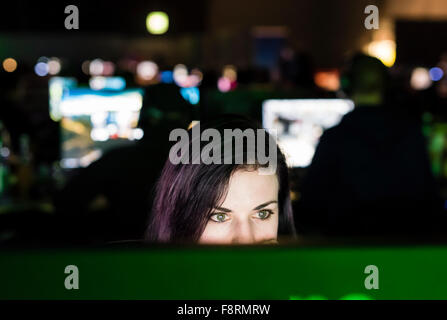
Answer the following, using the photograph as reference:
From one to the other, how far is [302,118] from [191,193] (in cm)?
302

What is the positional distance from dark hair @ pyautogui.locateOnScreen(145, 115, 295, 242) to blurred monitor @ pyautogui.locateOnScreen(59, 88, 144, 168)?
114 inches

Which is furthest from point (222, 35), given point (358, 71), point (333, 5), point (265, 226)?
point (265, 226)

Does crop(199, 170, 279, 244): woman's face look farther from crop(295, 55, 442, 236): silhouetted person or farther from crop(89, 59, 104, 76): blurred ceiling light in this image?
crop(89, 59, 104, 76): blurred ceiling light

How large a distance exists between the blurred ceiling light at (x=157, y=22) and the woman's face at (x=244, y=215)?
3.08 m

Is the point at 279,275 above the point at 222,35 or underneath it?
underneath

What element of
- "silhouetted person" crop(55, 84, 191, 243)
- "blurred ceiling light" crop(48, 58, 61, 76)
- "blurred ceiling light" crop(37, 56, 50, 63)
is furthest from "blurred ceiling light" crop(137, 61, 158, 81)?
"silhouetted person" crop(55, 84, 191, 243)

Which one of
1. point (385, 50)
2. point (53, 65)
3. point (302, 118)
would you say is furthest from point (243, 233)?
point (53, 65)

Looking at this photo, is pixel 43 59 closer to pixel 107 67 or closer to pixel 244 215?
pixel 107 67

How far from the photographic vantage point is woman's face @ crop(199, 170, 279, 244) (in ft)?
5.13

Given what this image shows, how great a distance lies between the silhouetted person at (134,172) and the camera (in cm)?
325

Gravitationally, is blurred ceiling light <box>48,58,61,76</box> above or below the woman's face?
above
